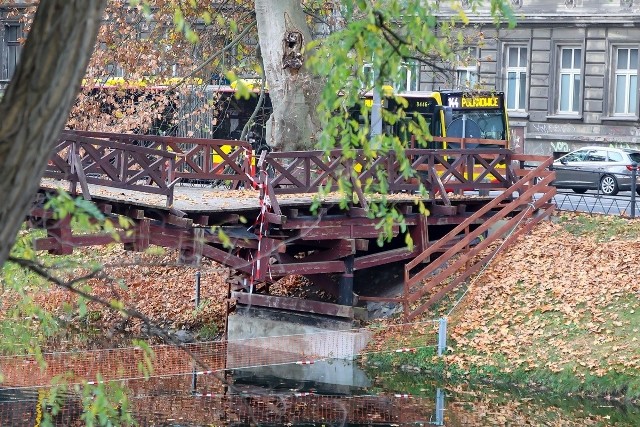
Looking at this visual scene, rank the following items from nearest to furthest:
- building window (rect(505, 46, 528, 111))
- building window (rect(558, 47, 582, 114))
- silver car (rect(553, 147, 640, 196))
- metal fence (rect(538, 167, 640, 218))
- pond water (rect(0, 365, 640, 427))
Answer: pond water (rect(0, 365, 640, 427)) → metal fence (rect(538, 167, 640, 218)) → silver car (rect(553, 147, 640, 196)) → building window (rect(558, 47, 582, 114)) → building window (rect(505, 46, 528, 111))

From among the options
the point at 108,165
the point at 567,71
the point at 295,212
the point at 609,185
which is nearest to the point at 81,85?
the point at 108,165

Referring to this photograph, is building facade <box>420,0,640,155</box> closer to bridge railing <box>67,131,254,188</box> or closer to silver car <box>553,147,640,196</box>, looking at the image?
silver car <box>553,147,640,196</box>

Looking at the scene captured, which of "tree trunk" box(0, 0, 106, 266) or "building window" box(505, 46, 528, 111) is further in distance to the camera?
"building window" box(505, 46, 528, 111)

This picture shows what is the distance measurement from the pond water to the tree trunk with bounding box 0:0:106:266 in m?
10.6

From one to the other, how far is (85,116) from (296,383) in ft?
36.5

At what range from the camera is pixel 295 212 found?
18359mm

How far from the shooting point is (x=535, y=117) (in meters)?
44.7

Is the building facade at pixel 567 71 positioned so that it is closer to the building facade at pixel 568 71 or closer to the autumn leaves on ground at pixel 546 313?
the building facade at pixel 568 71

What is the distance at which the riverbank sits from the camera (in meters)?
17.3

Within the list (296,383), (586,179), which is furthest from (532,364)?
(586,179)

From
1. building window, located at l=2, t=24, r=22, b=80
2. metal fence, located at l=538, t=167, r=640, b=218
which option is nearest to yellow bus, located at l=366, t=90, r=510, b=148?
metal fence, located at l=538, t=167, r=640, b=218

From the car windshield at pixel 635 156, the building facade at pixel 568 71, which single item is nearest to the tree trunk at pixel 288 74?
the car windshield at pixel 635 156

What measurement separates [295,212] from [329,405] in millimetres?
3382

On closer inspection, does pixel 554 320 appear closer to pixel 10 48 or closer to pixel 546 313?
pixel 546 313
